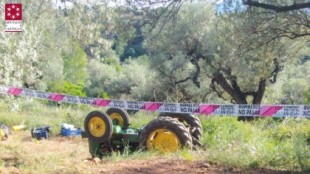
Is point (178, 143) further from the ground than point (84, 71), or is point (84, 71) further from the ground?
point (84, 71)

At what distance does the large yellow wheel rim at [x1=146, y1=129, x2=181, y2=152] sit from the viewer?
7160 mm

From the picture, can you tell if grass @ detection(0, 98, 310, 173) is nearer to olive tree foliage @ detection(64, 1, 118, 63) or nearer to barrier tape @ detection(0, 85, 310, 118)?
barrier tape @ detection(0, 85, 310, 118)

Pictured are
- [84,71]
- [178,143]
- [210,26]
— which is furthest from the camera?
[84,71]

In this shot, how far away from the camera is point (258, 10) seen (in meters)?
8.98

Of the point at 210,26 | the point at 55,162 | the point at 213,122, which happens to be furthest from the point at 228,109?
the point at 210,26

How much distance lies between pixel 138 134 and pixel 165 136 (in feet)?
2.68

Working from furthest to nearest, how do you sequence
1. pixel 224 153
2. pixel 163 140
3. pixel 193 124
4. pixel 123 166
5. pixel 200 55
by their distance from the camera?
pixel 200 55 < pixel 193 124 < pixel 163 140 < pixel 224 153 < pixel 123 166

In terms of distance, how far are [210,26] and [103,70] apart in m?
33.6

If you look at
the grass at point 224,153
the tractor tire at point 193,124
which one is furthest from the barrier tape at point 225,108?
the grass at point 224,153

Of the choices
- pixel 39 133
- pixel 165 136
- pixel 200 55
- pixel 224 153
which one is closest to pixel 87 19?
pixel 165 136

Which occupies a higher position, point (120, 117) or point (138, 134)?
point (120, 117)

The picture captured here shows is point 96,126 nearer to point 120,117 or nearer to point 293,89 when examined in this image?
point 120,117

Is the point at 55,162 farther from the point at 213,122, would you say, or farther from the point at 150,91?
the point at 150,91

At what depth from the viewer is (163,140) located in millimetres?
7250
